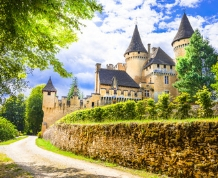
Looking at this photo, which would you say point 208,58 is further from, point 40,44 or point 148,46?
point 40,44

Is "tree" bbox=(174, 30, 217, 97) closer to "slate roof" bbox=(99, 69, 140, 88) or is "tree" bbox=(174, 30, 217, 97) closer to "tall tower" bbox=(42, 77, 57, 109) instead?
"slate roof" bbox=(99, 69, 140, 88)

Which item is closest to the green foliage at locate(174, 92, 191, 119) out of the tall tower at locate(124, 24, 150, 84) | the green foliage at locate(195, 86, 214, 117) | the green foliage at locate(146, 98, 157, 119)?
the green foliage at locate(195, 86, 214, 117)

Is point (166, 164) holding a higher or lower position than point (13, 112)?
lower

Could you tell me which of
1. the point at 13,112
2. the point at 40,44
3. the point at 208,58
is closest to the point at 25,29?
the point at 40,44

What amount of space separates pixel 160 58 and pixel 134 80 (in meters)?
6.69

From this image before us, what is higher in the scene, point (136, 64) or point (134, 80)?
point (136, 64)

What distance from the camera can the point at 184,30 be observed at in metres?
39.0

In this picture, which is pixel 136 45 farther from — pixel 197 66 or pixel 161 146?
pixel 161 146

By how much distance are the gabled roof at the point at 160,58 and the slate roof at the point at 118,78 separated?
502 centimetres

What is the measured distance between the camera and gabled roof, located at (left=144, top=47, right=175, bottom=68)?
40.3m

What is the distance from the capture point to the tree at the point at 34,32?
578cm

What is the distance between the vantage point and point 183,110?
9.96 metres

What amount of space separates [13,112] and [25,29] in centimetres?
6044

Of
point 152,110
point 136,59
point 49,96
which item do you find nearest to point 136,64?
point 136,59
